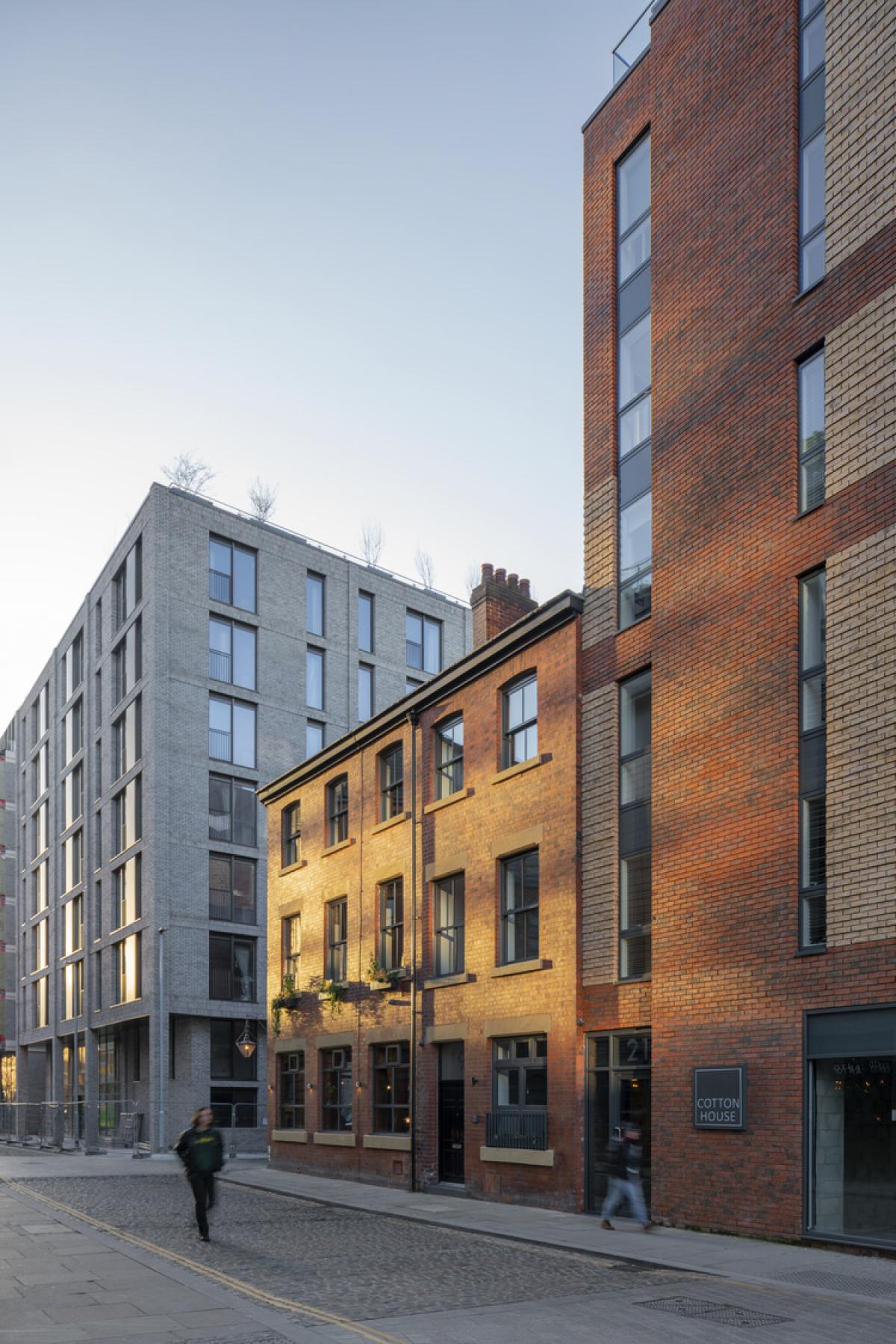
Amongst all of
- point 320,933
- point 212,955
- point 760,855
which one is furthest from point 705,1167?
point 212,955

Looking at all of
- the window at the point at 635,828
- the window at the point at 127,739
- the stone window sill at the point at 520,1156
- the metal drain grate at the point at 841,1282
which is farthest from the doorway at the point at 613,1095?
the window at the point at 127,739

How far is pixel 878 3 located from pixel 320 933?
22.5 metres

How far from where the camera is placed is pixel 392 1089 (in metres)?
27.7

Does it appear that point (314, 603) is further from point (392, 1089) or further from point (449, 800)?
point (392, 1089)

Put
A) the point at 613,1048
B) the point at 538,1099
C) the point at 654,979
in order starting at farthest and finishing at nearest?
the point at 538,1099, the point at 613,1048, the point at 654,979

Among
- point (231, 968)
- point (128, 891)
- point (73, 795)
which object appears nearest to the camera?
point (231, 968)

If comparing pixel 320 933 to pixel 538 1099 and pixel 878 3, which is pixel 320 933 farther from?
pixel 878 3

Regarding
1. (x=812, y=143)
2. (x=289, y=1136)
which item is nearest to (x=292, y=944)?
(x=289, y=1136)

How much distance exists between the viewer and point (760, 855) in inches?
695

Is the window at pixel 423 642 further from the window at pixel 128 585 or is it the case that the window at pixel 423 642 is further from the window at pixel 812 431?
the window at pixel 812 431

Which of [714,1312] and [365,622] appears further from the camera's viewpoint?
[365,622]

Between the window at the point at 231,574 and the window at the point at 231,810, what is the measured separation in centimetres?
654

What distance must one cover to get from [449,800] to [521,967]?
170 inches

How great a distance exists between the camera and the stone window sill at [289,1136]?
103 feet
